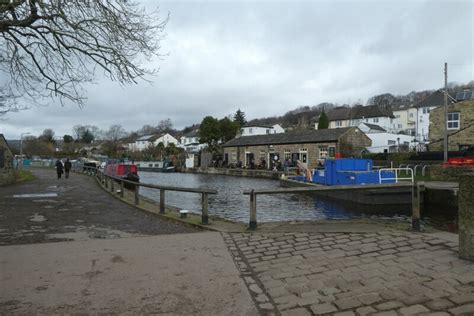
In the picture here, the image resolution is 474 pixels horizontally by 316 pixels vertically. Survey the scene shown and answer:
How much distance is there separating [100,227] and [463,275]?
21.0 ft

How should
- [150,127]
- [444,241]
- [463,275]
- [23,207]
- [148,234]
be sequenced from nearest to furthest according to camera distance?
[463,275]
[444,241]
[148,234]
[23,207]
[150,127]

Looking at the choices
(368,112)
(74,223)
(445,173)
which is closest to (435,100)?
(368,112)

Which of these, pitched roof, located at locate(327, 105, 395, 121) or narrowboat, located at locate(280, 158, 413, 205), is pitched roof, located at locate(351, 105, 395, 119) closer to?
pitched roof, located at locate(327, 105, 395, 121)

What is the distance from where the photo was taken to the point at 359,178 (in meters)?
19.6

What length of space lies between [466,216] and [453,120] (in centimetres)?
3303

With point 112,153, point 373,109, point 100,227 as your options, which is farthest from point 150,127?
point 100,227

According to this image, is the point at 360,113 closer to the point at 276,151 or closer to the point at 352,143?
the point at 276,151

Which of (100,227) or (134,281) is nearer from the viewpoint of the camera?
(134,281)

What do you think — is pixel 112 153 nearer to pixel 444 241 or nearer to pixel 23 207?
pixel 23 207

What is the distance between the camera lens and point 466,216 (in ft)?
14.6

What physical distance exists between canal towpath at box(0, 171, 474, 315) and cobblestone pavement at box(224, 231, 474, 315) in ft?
0.03

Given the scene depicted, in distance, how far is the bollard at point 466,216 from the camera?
14.3 feet

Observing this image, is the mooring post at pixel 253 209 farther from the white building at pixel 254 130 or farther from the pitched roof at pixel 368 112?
the pitched roof at pixel 368 112

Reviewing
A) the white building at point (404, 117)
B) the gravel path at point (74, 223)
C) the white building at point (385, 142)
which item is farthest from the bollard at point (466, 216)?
the white building at point (404, 117)
